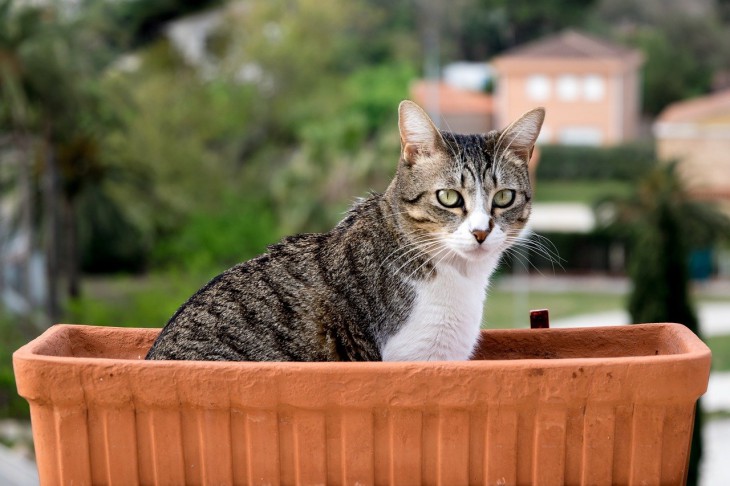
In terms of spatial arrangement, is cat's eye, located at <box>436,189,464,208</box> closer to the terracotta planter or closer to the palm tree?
the terracotta planter

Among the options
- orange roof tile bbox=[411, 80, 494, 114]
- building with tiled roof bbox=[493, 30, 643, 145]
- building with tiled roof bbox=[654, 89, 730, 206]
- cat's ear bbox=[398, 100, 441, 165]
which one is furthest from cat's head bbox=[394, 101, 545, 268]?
orange roof tile bbox=[411, 80, 494, 114]

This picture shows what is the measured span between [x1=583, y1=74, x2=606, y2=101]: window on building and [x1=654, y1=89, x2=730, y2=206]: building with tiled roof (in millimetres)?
3196

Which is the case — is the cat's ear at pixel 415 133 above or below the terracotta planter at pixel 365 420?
above

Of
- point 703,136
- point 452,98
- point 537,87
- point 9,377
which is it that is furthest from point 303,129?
point 9,377

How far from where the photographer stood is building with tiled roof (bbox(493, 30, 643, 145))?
2262 centimetres

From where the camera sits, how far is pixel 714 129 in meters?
20.5

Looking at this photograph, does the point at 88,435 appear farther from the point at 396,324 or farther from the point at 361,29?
the point at 361,29

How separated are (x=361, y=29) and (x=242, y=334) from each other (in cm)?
2413

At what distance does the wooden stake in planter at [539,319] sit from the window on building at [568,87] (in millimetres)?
23501

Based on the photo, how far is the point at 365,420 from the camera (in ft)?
3.42

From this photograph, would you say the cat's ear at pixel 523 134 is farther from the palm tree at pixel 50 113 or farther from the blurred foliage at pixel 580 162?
the blurred foliage at pixel 580 162

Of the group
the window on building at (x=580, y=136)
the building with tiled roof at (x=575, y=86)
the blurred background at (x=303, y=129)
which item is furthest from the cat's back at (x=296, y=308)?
the window on building at (x=580, y=136)

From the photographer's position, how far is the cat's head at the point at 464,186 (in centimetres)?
128

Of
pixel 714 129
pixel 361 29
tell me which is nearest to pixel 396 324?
pixel 714 129
